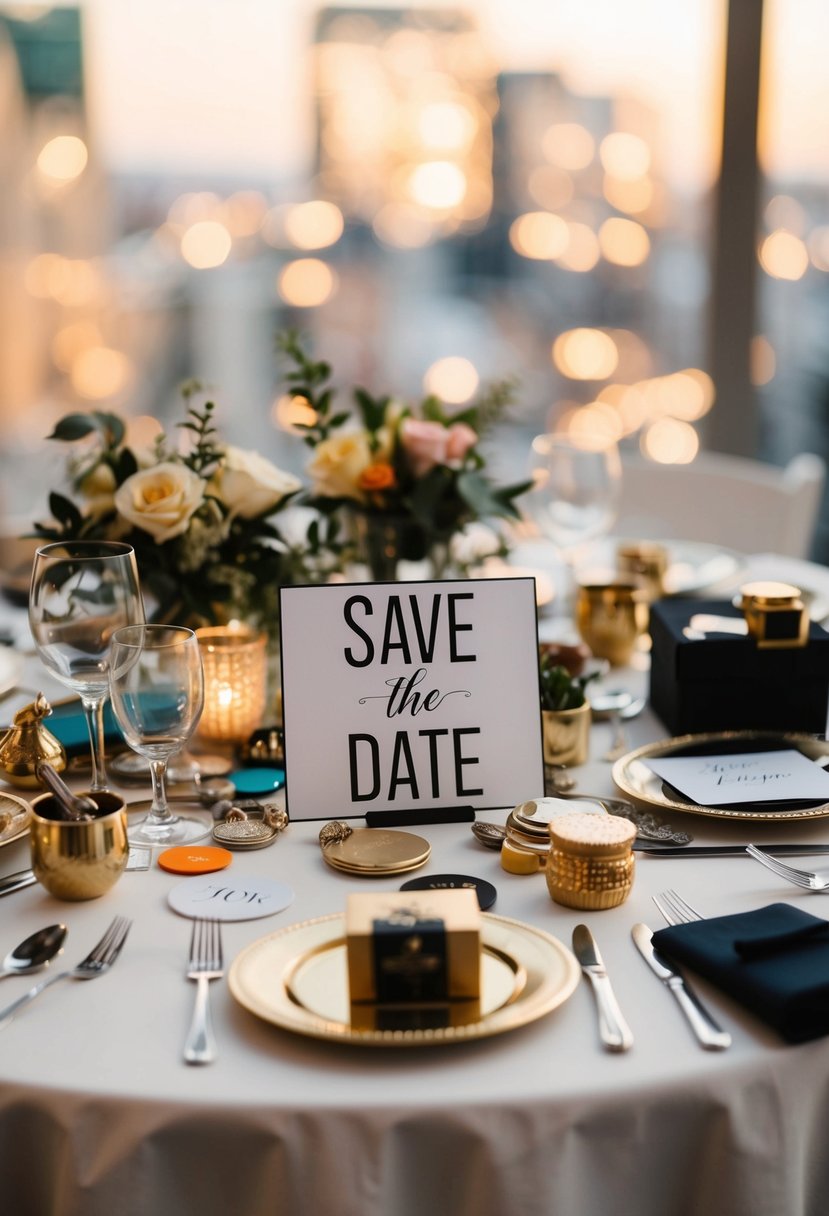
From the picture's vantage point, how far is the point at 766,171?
133 inches

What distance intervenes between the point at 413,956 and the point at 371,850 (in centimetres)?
26

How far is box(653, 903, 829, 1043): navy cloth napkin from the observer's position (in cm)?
81

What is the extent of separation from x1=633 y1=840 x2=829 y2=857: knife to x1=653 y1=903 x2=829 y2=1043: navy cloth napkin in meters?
0.12

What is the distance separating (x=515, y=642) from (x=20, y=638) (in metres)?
0.84

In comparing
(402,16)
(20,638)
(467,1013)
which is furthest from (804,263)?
(467,1013)

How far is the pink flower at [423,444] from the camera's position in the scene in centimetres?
147

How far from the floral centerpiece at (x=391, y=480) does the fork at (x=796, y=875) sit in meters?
0.60

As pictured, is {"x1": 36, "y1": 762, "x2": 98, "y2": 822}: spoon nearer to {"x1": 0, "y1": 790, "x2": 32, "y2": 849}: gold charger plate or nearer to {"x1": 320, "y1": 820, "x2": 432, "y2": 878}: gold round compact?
{"x1": 0, "y1": 790, "x2": 32, "y2": 849}: gold charger plate

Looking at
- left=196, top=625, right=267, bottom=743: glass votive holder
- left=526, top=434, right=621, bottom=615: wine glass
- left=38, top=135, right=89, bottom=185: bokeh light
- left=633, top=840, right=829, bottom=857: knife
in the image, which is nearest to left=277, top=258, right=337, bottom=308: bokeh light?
left=38, top=135, right=89, bottom=185: bokeh light

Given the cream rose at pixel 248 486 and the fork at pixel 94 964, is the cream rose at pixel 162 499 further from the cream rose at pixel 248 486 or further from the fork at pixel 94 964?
the fork at pixel 94 964

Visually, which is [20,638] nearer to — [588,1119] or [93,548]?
[93,548]

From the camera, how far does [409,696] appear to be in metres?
1.16

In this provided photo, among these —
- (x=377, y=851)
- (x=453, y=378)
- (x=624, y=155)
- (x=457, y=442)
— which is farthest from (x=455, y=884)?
(x=624, y=155)

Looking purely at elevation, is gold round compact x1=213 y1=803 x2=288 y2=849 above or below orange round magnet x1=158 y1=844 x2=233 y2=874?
above
